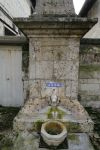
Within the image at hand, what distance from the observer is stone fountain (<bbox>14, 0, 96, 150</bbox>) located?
3.58 m

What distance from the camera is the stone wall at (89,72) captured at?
4918 mm

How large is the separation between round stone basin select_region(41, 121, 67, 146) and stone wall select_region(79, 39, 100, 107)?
1849 millimetres

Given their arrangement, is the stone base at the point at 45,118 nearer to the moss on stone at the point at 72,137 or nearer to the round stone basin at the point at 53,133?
the moss on stone at the point at 72,137

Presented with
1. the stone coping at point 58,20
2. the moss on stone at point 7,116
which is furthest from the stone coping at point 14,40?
the moss on stone at point 7,116

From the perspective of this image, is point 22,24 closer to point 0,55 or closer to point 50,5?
point 50,5

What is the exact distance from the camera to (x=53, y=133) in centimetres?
329

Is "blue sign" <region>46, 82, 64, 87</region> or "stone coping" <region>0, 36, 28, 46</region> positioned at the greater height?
"stone coping" <region>0, 36, 28, 46</region>

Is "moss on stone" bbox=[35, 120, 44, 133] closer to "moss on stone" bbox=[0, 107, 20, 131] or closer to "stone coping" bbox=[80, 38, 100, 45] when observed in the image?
"moss on stone" bbox=[0, 107, 20, 131]

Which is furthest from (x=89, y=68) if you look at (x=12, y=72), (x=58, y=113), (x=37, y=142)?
(x=37, y=142)

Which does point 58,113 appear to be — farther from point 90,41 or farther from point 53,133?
point 90,41

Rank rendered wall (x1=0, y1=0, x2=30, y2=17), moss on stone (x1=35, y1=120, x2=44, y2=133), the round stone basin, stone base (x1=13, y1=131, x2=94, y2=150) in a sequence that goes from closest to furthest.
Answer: the round stone basin → stone base (x1=13, y1=131, x2=94, y2=150) → moss on stone (x1=35, y1=120, x2=44, y2=133) → rendered wall (x1=0, y1=0, x2=30, y2=17)

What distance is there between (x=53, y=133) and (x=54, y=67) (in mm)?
1348

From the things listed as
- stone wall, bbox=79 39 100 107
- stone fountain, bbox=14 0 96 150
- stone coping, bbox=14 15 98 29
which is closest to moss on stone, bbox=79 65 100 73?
stone wall, bbox=79 39 100 107

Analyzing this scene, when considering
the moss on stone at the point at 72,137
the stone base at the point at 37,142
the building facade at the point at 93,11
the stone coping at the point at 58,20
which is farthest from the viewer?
the building facade at the point at 93,11
